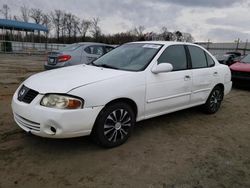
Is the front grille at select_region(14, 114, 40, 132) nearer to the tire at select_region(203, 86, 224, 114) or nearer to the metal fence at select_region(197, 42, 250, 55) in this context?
the tire at select_region(203, 86, 224, 114)

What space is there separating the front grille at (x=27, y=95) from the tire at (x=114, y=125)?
2.99 ft

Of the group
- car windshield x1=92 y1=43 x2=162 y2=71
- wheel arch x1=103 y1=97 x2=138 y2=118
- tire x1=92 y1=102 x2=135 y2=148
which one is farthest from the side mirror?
tire x1=92 y1=102 x2=135 y2=148

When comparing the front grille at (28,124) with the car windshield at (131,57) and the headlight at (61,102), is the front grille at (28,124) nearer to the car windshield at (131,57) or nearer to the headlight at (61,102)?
the headlight at (61,102)

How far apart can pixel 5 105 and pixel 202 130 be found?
4253 mm

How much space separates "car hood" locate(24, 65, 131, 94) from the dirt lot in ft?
2.97

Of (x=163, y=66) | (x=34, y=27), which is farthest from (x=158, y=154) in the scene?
(x=34, y=27)

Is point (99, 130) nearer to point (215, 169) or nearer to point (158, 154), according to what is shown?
point (158, 154)

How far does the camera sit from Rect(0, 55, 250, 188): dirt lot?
2.80m

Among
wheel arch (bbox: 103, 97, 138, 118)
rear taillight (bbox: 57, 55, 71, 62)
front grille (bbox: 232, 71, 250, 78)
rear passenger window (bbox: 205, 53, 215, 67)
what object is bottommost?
wheel arch (bbox: 103, 97, 138, 118)

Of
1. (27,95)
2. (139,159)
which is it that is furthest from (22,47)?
(139,159)

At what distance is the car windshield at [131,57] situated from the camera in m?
4.00

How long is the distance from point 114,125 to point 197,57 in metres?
2.52

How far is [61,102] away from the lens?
306 cm

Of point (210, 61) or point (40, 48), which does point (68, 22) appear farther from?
point (210, 61)
